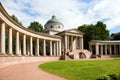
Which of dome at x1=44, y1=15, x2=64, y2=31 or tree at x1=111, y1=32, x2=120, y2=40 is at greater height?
dome at x1=44, y1=15, x2=64, y2=31

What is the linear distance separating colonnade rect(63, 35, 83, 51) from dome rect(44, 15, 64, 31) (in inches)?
623

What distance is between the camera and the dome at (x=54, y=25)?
112938 millimetres

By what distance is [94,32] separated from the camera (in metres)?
115

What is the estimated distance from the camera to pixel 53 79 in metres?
19.4

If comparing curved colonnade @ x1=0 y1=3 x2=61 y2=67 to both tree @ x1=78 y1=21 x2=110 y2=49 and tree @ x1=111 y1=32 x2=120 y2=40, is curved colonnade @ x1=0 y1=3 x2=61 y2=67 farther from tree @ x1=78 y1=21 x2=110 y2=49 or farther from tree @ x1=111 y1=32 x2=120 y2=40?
tree @ x1=111 y1=32 x2=120 y2=40

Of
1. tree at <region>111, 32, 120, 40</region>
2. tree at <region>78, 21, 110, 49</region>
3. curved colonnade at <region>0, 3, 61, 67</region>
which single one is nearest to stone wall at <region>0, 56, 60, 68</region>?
curved colonnade at <region>0, 3, 61, 67</region>

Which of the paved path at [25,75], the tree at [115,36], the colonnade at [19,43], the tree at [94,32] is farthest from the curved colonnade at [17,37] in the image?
the tree at [115,36]

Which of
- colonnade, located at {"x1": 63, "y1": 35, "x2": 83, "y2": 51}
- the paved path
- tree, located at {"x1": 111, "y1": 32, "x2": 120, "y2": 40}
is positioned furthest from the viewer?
tree, located at {"x1": 111, "y1": 32, "x2": 120, "y2": 40}

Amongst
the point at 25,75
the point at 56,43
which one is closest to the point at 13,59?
the point at 25,75

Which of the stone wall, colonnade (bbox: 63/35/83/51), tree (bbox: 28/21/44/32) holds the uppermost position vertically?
tree (bbox: 28/21/44/32)

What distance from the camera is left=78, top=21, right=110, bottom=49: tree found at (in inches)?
4540

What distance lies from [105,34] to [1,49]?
292ft

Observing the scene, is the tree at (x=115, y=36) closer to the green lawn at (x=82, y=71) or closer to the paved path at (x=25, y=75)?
the green lawn at (x=82, y=71)

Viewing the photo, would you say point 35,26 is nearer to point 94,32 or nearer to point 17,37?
point 94,32
